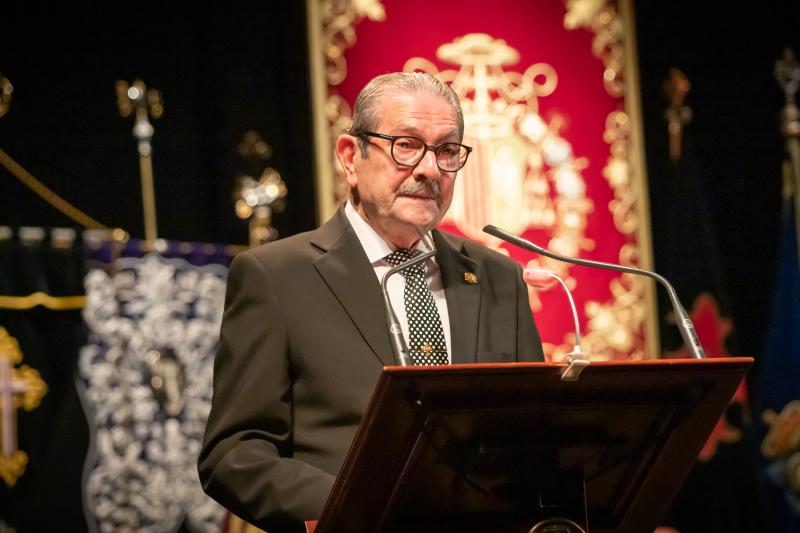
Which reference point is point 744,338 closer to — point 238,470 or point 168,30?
point 168,30

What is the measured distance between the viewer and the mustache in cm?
226

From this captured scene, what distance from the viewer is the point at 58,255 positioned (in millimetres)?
3719

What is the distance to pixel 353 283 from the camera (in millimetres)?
2232

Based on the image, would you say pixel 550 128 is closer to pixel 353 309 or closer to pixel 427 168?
pixel 427 168

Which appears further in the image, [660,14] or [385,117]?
[660,14]

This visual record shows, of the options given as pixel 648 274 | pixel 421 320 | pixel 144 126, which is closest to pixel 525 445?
pixel 648 274

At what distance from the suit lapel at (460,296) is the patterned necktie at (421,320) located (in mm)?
29

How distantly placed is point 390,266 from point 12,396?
1750 mm

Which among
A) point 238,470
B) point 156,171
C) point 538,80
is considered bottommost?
point 238,470

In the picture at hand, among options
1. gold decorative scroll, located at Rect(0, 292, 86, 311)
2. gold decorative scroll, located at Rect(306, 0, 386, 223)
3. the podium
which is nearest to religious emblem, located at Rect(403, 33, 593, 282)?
gold decorative scroll, located at Rect(306, 0, 386, 223)

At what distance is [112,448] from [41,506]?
277mm

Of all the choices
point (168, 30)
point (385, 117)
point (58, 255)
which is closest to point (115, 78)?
point (168, 30)

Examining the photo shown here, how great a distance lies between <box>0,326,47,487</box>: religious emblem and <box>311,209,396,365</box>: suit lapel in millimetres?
1634

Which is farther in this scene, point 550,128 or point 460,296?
point 550,128
